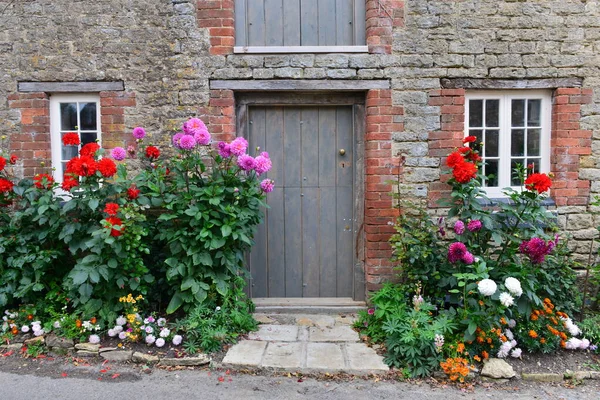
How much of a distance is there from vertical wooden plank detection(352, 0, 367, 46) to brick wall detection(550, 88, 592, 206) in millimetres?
2193

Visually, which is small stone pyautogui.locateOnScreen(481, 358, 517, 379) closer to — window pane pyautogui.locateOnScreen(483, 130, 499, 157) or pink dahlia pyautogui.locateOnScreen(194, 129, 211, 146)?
window pane pyautogui.locateOnScreen(483, 130, 499, 157)

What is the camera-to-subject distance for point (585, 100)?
472 centimetres

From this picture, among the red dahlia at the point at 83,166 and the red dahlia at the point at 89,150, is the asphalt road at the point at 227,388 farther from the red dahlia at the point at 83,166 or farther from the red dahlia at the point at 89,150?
the red dahlia at the point at 89,150

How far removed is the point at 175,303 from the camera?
4.11 m

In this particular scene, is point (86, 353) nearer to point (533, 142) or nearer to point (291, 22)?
point (291, 22)

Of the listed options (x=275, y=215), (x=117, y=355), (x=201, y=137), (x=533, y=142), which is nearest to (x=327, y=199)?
(x=275, y=215)

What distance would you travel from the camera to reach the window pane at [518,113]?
4.88m

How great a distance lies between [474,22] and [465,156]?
1.53 metres

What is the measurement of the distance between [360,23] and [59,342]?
4412mm

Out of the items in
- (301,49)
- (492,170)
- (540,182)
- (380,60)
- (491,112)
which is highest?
(301,49)

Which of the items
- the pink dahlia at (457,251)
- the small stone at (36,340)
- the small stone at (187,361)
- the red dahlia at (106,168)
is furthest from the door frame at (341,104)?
the small stone at (36,340)

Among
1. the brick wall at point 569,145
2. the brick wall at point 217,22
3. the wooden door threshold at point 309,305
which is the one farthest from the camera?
the wooden door threshold at point 309,305

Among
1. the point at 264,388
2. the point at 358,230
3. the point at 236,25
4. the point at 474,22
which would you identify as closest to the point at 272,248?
the point at 358,230

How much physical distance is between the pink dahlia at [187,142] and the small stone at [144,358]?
6.18 feet
